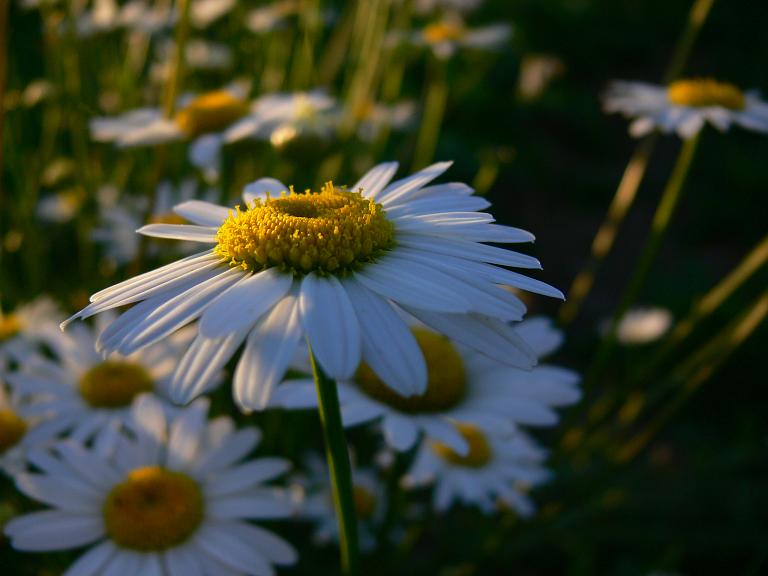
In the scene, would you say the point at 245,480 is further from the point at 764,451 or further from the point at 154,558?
the point at 764,451

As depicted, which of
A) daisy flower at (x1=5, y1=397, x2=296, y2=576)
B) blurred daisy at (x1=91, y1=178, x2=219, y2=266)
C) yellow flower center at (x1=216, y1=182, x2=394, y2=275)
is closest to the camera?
yellow flower center at (x1=216, y1=182, x2=394, y2=275)

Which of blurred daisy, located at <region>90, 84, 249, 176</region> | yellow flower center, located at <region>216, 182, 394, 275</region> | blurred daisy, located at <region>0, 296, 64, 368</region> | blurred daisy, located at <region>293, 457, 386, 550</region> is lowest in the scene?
blurred daisy, located at <region>293, 457, 386, 550</region>

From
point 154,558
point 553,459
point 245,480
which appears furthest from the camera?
point 553,459

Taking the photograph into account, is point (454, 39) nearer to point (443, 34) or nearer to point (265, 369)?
point (443, 34)

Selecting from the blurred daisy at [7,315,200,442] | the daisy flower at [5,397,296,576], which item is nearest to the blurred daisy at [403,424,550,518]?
the daisy flower at [5,397,296,576]

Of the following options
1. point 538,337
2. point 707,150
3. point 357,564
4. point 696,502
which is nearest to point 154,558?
point 357,564

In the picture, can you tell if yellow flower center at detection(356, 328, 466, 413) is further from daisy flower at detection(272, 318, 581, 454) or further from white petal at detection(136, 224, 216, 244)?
white petal at detection(136, 224, 216, 244)

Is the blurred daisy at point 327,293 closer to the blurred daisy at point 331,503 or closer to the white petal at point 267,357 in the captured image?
the white petal at point 267,357
